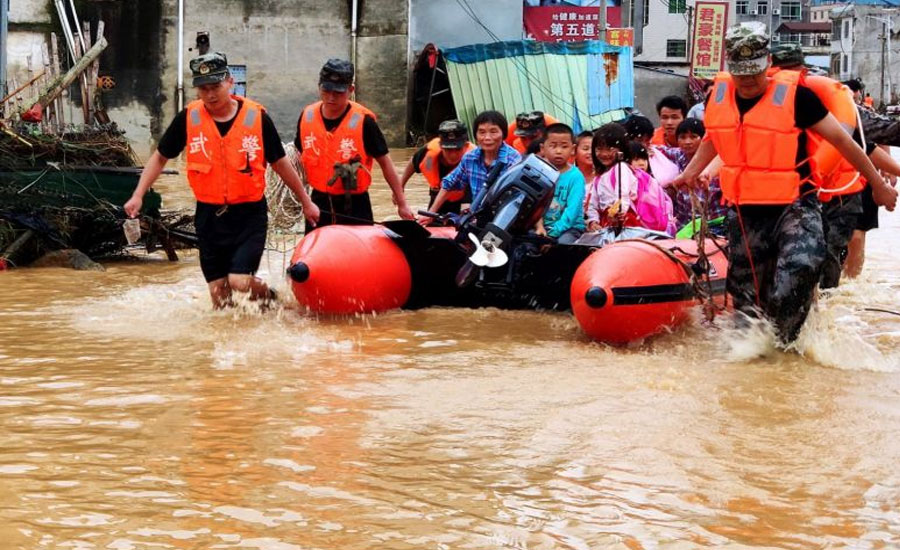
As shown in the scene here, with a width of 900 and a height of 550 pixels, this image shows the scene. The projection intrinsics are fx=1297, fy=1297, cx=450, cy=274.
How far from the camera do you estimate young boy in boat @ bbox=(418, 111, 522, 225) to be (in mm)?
9008

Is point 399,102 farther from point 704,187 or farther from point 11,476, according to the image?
point 11,476

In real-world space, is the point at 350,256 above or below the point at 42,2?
below

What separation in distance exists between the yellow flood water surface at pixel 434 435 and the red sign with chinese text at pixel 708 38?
26.3 metres

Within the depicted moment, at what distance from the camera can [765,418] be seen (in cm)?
555

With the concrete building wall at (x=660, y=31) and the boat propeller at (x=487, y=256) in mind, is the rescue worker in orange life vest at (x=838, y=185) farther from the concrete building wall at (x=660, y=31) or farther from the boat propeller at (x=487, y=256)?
the concrete building wall at (x=660, y=31)

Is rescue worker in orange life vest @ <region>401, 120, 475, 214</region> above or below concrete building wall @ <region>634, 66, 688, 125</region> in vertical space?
below

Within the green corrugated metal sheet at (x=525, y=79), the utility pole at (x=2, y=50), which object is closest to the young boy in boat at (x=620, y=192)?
the utility pole at (x=2, y=50)

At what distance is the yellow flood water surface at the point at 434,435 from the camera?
162 inches

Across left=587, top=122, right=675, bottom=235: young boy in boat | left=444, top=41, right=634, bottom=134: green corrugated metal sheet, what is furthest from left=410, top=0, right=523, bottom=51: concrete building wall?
left=587, top=122, right=675, bottom=235: young boy in boat

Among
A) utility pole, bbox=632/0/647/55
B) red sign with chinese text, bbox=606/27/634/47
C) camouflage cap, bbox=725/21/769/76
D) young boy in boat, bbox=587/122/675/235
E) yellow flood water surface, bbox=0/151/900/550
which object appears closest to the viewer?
yellow flood water surface, bbox=0/151/900/550

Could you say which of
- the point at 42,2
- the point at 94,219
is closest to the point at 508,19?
the point at 42,2

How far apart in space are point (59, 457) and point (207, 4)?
20940 mm

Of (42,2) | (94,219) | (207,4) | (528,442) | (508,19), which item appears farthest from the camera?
(508,19)

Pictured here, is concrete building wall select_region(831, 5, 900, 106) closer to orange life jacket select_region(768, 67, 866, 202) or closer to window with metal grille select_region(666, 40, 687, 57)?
window with metal grille select_region(666, 40, 687, 57)
